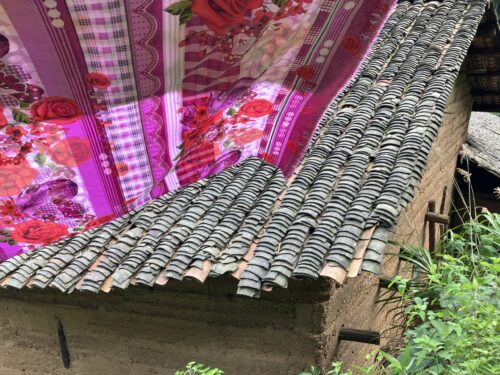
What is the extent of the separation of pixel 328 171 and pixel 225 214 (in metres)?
0.70

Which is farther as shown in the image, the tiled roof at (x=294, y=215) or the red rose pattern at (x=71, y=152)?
the tiled roof at (x=294, y=215)

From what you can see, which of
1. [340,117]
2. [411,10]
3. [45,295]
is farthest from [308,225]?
[411,10]

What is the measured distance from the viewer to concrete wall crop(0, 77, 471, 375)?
323 centimetres

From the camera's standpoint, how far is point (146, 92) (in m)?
1.18

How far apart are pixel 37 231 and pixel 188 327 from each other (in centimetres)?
248

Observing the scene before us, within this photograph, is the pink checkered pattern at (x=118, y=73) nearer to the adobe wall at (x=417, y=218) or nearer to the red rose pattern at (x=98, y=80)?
the red rose pattern at (x=98, y=80)

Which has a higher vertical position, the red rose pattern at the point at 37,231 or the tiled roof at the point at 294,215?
the red rose pattern at the point at 37,231

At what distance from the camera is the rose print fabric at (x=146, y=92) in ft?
3.47

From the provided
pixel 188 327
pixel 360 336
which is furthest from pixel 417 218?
pixel 188 327

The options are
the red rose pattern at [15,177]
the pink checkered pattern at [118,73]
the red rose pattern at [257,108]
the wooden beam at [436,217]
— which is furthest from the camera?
the wooden beam at [436,217]

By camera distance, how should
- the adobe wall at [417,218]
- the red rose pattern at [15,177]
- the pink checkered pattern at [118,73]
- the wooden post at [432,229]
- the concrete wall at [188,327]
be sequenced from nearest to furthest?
the pink checkered pattern at [118,73], the red rose pattern at [15,177], the concrete wall at [188,327], the adobe wall at [417,218], the wooden post at [432,229]

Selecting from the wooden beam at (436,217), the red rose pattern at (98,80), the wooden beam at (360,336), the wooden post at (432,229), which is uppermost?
the red rose pattern at (98,80)

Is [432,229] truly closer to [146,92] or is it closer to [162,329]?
[162,329]

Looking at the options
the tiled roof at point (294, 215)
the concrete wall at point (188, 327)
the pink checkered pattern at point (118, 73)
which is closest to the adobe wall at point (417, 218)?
the concrete wall at point (188, 327)
